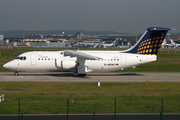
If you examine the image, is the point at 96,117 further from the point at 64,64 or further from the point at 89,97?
the point at 64,64

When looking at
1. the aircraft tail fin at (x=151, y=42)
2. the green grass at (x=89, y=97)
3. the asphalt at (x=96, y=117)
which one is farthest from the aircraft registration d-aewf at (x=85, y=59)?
the asphalt at (x=96, y=117)

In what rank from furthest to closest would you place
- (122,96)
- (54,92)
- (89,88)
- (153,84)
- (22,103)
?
(153,84)
(89,88)
(54,92)
(122,96)
(22,103)

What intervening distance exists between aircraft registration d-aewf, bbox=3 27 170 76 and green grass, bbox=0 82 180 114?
285 inches

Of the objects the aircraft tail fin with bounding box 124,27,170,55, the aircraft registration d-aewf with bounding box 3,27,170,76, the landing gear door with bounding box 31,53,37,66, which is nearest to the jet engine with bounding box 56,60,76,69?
the aircraft registration d-aewf with bounding box 3,27,170,76

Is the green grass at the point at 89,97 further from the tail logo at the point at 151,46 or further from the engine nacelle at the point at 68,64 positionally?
the tail logo at the point at 151,46

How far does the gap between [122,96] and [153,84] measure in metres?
8.76

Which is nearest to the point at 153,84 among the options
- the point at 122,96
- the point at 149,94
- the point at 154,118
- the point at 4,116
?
the point at 149,94

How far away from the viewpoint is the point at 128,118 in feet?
56.8

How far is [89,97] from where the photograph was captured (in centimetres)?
2375

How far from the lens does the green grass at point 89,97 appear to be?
19500mm

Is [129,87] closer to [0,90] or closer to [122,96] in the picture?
[122,96]

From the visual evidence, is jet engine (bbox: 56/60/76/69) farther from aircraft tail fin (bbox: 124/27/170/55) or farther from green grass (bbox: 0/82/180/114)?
aircraft tail fin (bbox: 124/27/170/55)

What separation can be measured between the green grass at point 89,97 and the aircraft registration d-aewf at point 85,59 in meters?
7.25

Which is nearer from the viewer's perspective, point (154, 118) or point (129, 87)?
point (154, 118)
